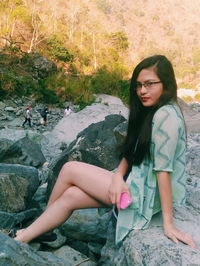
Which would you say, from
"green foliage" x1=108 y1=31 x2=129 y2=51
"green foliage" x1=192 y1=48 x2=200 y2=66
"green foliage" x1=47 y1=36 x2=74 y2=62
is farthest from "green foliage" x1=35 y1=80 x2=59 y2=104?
"green foliage" x1=192 y1=48 x2=200 y2=66

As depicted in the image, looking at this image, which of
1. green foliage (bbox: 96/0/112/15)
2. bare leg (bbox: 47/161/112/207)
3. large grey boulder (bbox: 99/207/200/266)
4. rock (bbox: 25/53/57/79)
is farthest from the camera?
green foliage (bbox: 96/0/112/15)

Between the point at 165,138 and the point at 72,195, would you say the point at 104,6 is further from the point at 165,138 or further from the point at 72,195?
the point at 165,138

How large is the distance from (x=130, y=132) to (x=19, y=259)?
0.91m

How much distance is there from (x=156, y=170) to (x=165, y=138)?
165 mm

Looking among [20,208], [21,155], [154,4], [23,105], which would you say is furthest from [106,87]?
[154,4]

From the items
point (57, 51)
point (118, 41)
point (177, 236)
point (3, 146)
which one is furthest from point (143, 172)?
point (118, 41)

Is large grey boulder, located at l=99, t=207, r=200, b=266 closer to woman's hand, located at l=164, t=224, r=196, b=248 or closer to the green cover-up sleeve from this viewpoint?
woman's hand, located at l=164, t=224, r=196, b=248

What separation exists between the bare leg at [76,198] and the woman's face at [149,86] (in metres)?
0.50

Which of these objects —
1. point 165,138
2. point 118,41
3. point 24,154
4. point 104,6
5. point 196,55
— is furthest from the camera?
point 104,6

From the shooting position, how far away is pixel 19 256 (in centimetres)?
168

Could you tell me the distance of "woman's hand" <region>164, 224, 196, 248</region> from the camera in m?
1.63

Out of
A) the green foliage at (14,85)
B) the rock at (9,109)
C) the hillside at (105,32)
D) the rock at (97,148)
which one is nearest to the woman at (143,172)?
the rock at (97,148)

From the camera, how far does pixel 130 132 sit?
203 centimetres

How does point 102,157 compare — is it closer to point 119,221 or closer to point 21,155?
point 21,155
